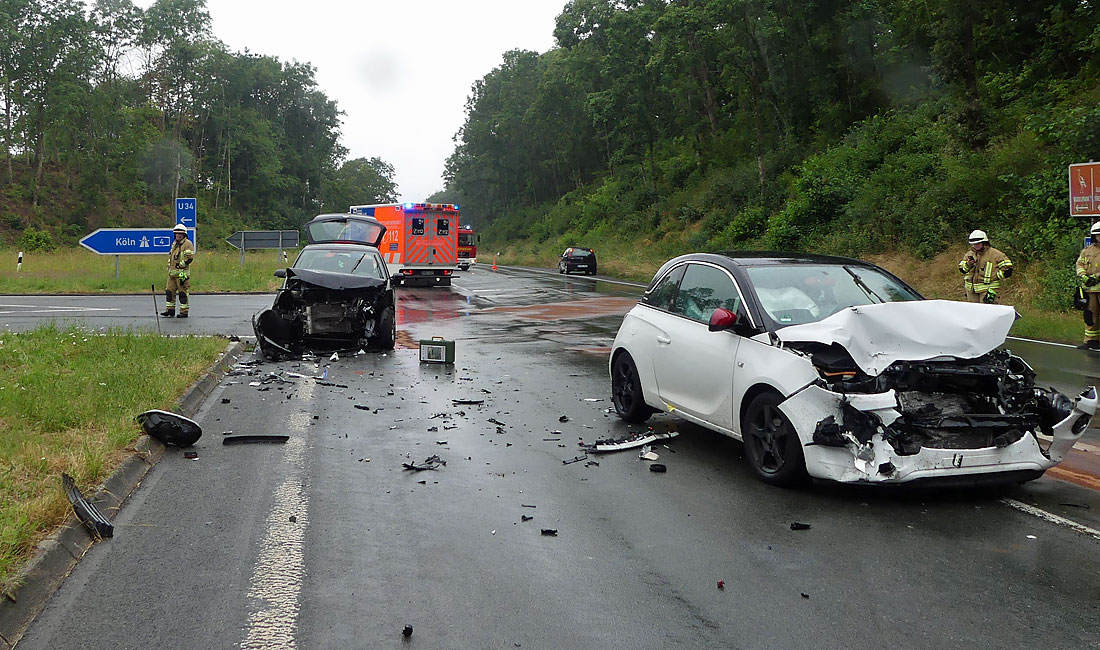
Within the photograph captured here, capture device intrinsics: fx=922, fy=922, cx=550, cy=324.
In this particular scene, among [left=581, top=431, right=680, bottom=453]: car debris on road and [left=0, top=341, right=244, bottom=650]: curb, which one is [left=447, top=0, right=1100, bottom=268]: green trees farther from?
[left=0, top=341, right=244, bottom=650]: curb

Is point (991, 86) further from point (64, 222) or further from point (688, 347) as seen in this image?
point (64, 222)

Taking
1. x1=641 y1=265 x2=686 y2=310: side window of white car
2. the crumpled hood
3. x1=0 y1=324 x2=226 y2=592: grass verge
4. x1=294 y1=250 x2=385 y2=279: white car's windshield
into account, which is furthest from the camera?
x1=294 y1=250 x2=385 y2=279: white car's windshield

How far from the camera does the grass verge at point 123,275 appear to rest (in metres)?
27.4

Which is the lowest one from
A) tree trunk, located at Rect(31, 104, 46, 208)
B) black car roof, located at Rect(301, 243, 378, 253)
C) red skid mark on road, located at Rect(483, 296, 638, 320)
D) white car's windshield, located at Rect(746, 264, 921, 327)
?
red skid mark on road, located at Rect(483, 296, 638, 320)

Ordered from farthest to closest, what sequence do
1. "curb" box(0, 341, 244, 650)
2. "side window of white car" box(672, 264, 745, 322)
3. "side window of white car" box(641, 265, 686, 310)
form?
"side window of white car" box(641, 265, 686, 310), "side window of white car" box(672, 264, 745, 322), "curb" box(0, 341, 244, 650)

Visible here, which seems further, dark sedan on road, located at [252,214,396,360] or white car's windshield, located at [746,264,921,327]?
dark sedan on road, located at [252,214,396,360]

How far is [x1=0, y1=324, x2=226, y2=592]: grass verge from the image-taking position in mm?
5090

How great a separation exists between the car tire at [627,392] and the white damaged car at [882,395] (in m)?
1.28

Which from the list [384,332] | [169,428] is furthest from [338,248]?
[169,428]

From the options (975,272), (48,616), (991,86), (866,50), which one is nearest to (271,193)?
(866,50)

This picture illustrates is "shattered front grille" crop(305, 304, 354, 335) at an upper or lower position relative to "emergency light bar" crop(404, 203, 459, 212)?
lower

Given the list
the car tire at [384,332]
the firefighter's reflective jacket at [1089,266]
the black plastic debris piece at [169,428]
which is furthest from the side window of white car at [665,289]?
the firefighter's reflective jacket at [1089,266]

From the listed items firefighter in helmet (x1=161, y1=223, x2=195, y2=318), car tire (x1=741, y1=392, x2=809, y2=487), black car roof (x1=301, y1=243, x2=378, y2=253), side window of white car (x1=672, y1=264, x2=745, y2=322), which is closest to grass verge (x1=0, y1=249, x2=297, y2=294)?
firefighter in helmet (x1=161, y1=223, x2=195, y2=318)

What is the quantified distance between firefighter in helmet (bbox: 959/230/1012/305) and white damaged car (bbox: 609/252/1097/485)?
308 inches
